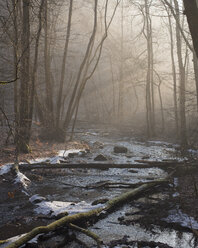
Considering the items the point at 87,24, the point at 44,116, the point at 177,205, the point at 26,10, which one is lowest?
the point at 177,205

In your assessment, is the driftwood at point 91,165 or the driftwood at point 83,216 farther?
the driftwood at point 91,165

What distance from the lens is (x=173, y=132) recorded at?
73.0 ft

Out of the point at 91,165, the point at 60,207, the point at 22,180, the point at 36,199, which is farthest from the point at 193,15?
the point at 91,165

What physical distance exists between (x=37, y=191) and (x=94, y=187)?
4.77ft

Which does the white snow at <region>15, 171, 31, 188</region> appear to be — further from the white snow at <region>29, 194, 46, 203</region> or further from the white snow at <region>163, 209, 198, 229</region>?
the white snow at <region>163, 209, 198, 229</region>

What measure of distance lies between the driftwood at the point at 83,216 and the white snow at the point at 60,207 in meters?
0.21

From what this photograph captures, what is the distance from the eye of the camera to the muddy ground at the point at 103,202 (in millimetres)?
4719

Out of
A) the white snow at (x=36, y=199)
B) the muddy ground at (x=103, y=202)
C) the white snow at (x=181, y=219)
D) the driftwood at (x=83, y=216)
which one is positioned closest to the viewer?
the driftwood at (x=83, y=216)

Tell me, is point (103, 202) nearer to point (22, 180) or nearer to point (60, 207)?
point (60, 207)

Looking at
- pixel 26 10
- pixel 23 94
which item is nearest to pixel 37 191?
pixel 23 94

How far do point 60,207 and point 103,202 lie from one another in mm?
900

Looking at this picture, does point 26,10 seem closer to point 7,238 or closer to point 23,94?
point 23,94

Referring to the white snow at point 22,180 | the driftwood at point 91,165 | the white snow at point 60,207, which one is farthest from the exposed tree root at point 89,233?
the driftwood at point 91,165

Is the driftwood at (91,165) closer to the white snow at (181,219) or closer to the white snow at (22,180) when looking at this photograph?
the white snow at (22,180)
